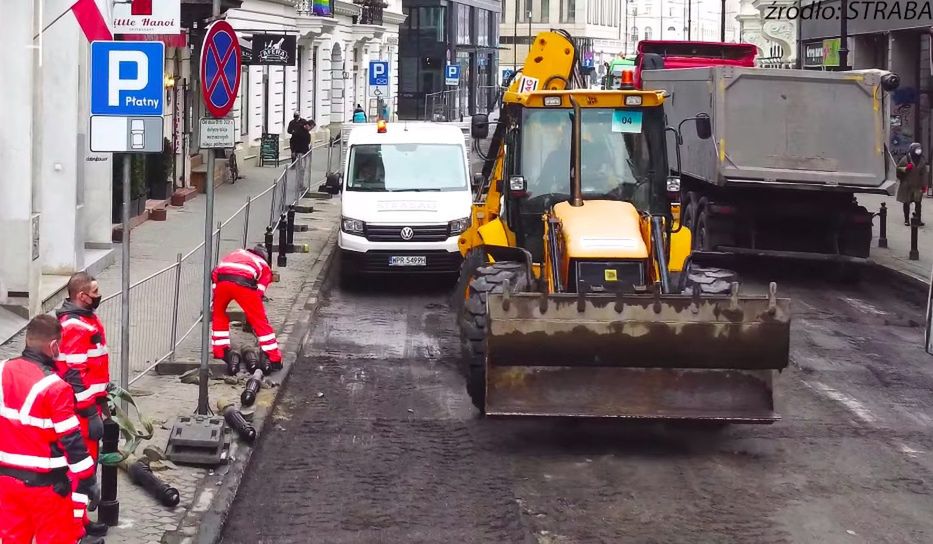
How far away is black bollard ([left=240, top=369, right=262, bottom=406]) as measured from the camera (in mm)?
12344

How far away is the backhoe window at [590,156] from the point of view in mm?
13016

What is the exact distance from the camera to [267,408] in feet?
40.3

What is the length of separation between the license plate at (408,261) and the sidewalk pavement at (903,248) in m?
7.14

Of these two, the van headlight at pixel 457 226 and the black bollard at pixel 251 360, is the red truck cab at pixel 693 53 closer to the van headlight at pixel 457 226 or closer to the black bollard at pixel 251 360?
the van headlight at pixel 457 226

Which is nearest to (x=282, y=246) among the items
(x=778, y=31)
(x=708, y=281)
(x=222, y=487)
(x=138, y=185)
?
(x=138, y=185)

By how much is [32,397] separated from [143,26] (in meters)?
5.89

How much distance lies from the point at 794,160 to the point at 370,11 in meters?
43.7

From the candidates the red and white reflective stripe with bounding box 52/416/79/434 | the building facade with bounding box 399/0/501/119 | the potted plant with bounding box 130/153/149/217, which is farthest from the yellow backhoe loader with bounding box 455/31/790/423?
the building facade with bounding box 399/0/501/119

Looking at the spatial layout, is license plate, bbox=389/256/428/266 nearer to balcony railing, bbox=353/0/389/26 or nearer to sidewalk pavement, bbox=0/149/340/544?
sidewalk pavement, bbox=0/149/340/544

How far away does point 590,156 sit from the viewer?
13031 mm

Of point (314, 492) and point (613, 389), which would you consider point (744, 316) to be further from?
point (314, 492)

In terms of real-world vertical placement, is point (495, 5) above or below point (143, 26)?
above

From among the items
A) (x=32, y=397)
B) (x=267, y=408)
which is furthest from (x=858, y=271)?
(x=32, y=397)

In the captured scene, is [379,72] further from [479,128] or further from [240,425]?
[240,425]
